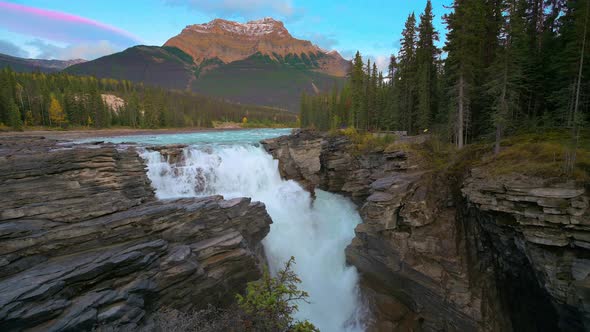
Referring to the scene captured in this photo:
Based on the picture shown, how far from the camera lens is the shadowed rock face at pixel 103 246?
9.41 m

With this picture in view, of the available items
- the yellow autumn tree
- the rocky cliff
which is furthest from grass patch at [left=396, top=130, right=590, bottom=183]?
the yellow autumn tree

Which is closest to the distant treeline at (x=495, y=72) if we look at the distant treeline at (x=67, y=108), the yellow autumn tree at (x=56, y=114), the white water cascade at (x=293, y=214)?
the white water cascade at (x=293, y=214)

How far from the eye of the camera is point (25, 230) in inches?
462

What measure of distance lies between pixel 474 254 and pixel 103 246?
2092 centimetres

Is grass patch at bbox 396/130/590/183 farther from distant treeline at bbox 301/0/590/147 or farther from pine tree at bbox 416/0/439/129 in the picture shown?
pine tree at bbox 416/0/439/129

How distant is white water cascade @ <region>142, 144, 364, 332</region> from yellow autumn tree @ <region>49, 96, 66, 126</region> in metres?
60.7

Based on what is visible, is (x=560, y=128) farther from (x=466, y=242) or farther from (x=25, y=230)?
(x=25, y=230)

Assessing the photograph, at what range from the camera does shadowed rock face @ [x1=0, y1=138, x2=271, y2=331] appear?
9406 mm

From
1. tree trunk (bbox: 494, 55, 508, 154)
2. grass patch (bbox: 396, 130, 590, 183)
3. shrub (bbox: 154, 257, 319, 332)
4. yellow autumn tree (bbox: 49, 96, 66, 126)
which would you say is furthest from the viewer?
yellow autumn tree (bbox: 49, 96, 66, 126)

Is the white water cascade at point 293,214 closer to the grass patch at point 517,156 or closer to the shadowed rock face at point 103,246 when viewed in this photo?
the shadowed rock face at point 103,246

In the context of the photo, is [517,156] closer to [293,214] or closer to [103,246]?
[293,214]

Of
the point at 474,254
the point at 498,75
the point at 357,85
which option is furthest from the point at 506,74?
the point at 357,85

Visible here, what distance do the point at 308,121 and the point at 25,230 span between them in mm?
73390

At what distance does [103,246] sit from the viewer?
41.6ft
